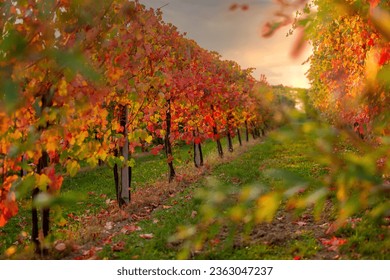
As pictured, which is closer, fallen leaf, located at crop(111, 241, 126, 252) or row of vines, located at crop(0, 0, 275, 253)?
row of vines, located at crop(0, 0, 275, 253)

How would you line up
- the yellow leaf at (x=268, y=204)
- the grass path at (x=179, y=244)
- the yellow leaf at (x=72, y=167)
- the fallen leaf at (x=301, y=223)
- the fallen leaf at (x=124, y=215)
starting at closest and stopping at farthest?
1. the yellow leaf at (x=268, y=204)
2. the yellow leaf at (x=72, y=167)
3. the grass path at (x=179, y=244)
4. the fallen leaf at (x=301, y=223)
5. the fallen leaf at (x=124, y=215)

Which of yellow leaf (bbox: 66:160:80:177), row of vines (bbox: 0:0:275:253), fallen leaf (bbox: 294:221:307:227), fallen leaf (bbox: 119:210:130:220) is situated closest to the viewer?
row of vines (bbox: 0:0:275:253)

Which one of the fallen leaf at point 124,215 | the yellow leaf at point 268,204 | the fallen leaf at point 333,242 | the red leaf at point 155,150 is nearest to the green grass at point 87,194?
the fallen leaf at point 124,215

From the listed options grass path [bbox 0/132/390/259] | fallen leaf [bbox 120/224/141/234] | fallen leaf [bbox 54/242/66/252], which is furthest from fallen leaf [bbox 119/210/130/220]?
fallen leaf [bbox 54/242/66/252]

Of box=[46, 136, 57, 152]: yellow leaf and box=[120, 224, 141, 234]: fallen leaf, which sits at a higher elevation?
box=[46, 136, 57, 152]: yellow leaf

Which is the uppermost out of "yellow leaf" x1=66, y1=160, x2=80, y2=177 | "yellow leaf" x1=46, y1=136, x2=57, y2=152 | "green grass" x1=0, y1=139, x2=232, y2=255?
"yellow leaf" x1=46, y1=136, x2=57, y2=152

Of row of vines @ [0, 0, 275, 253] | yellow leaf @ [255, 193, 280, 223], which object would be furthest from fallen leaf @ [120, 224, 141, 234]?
yellow leaf @ [255, 193, 280, 223]

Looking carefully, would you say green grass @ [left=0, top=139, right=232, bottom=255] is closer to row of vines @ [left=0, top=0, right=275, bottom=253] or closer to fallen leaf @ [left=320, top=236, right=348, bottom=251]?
row of vines @ [left=0, top=0, right=275, bottom=253]

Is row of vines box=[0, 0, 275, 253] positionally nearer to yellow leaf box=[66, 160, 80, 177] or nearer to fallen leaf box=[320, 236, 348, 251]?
yellow leaf box=[66, 160, 80, 177]

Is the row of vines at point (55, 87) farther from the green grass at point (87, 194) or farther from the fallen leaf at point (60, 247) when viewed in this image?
the green grass at point (87, 194)

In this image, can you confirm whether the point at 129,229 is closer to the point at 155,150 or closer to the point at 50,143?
the point at 155,150

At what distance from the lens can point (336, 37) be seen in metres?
12.9

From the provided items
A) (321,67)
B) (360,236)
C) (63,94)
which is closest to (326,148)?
(63,94)

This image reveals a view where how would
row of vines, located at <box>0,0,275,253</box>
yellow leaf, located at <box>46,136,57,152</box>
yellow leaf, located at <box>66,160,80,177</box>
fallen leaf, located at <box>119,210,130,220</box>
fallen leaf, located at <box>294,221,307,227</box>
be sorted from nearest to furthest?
row of vines, located at <box>0,0,275,253</box>, yellow leaf, located at <box>46,136,57,152</box>, yellow leaf, located at <box>66,160,80,177</box>, fallen leaf, located at <box>294,221,307,227</box>, fallen leaf, located at <box>119,210,130,220</box>
